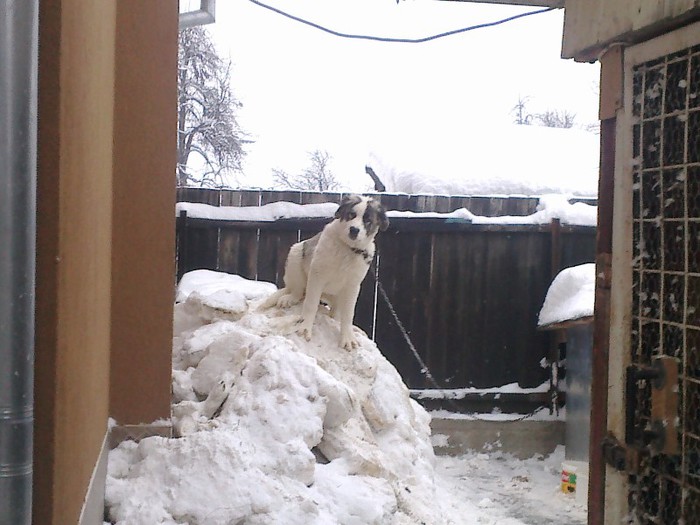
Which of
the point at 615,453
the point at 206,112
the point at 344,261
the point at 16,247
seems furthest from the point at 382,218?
the point at 206,112

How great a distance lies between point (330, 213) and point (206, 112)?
996cm

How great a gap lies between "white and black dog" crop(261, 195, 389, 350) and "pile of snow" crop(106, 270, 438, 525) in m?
0.12

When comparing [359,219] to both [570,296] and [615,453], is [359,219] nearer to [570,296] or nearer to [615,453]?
[615,453]

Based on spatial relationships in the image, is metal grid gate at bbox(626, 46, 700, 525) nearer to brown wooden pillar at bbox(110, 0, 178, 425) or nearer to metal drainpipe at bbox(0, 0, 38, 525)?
metal drainpipe at bbox(0, 0, 38, 525)

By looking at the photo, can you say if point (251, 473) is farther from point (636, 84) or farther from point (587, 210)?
point (587, 210)

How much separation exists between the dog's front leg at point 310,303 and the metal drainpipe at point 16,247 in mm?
3393

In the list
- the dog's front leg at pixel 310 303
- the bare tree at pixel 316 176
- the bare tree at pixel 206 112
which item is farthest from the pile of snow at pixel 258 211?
the bare tree at pixel 316 176

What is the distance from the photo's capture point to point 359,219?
15.9 ft

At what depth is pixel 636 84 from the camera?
228 cm

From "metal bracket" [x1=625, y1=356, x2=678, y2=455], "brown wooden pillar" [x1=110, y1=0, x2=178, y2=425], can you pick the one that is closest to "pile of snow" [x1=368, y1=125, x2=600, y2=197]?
"brown wooden pillar" [x1=110, y1=0, x2=178, y2=425]

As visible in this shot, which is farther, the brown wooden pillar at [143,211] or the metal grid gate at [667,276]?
the brown wooden pillar at [143,211]

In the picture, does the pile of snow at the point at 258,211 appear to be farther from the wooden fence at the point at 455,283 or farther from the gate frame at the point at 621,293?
the gate frame at the point at 621,293

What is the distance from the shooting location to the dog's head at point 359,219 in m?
4.80

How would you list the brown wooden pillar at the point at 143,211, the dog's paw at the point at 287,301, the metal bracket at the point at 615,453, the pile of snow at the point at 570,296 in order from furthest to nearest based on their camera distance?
the pile of snow at the point at 570,296 → the dog's paw at the point at 287,301 → the brown wooden pillar at the point at 143,211 → the metal bracket at the point at 615,453
